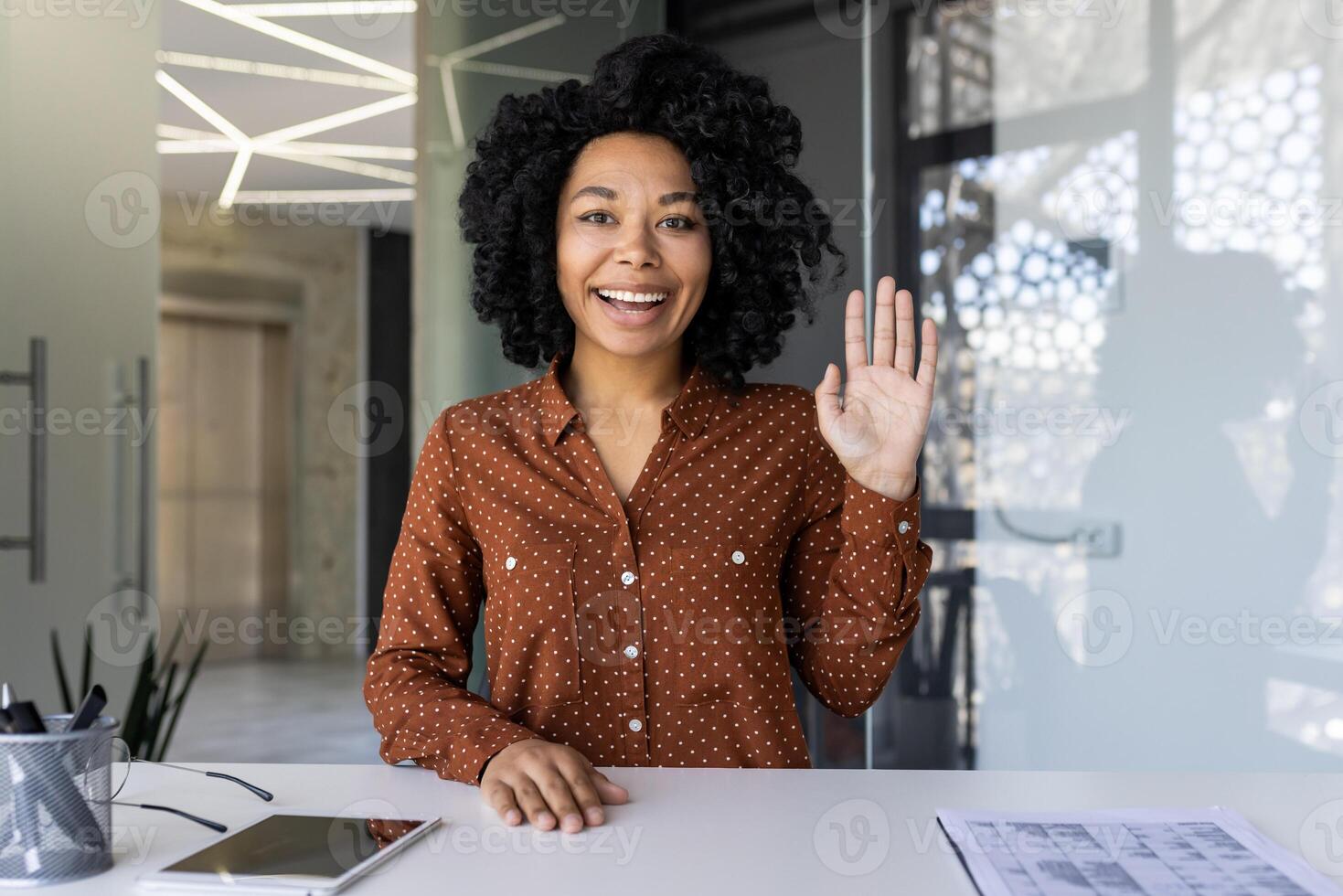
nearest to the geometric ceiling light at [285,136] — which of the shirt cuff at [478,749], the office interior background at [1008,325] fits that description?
the office interior background at [1008,325]

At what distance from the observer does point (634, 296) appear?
1.56m

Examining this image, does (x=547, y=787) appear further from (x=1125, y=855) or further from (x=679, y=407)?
(x=679, y=407)

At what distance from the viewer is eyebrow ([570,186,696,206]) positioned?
1.59m

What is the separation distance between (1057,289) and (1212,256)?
1.15 feet

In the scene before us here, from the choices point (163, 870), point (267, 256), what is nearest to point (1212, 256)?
point (163, 870)

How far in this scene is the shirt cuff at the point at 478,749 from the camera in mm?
1215

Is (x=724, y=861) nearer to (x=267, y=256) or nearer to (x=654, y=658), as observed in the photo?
(x=654, y=658)

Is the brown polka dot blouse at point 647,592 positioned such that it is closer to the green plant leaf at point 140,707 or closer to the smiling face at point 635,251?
the smiling face at point 635,251
